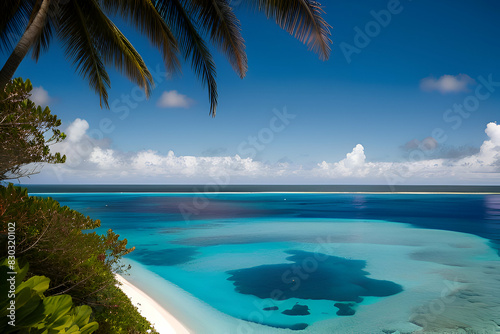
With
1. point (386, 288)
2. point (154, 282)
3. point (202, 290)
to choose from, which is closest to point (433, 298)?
point (386, 288)

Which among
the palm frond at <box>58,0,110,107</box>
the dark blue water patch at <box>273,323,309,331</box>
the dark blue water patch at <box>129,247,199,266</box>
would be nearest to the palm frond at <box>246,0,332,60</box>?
the palm frond at <box>58,0,110,107</box>

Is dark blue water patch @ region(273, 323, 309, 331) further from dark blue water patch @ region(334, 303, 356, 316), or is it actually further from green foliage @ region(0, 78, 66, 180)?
green foliage @ region(0, 78, 66, 180)

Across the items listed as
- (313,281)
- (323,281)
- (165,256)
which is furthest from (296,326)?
(165,256)

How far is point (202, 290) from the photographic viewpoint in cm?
1036

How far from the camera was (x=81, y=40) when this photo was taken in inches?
226

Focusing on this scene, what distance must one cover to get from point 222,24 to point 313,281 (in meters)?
9.51

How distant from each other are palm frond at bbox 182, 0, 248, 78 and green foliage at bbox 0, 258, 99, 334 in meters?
4.73

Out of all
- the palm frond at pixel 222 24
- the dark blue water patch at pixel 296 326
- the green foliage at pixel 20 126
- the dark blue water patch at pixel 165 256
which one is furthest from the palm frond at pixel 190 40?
the dark blue water patch at pixel 165 256

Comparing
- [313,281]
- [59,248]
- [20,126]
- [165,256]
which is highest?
[20,126]

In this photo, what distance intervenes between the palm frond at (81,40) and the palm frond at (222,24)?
201 centimetres

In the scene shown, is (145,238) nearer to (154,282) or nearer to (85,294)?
(154,282)

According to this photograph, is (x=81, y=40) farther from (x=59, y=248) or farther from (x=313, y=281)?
(x=313, y=281)

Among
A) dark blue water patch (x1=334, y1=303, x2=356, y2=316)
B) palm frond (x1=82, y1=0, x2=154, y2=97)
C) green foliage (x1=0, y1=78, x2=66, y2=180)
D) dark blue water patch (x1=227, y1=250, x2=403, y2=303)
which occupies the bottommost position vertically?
dark blue water patch (x1=227, y1=250, x2=403, y2=303)

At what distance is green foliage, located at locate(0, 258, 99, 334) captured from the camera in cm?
198
